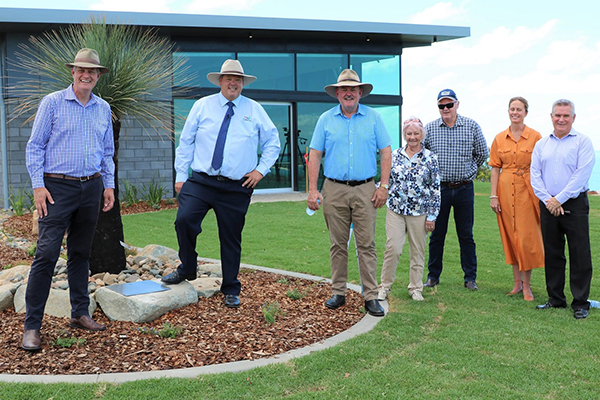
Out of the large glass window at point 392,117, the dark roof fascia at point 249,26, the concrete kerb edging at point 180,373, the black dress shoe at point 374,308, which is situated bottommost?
the concrete kerb edging at point 180,373

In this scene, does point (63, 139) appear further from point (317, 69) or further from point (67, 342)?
point (317, 69)

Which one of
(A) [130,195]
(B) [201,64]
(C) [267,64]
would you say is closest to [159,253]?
(A) [130,195]

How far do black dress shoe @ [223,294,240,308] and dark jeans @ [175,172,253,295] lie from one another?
4cm

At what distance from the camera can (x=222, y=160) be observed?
4.75m

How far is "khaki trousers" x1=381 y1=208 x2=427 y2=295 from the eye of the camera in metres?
5.51

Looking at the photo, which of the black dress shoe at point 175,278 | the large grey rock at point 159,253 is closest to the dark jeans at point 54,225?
the black dress shoe at point 175,278

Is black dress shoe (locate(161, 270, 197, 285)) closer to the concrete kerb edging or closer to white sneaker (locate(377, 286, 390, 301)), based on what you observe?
the concrete kerb edging

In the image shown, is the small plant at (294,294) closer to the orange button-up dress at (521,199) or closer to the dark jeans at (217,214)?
the dark jeans at (217,214)

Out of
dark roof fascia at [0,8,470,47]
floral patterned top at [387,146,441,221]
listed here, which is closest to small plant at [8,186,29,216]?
dark roof fascia at [0,8,470,47]

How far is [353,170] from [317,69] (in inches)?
483

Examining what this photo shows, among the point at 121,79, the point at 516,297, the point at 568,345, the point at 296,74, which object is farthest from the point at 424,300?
the point at 296,74

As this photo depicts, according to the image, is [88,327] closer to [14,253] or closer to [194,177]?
[194,177]

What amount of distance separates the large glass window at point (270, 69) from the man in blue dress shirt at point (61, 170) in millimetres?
12004

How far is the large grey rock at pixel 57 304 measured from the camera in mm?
4711
